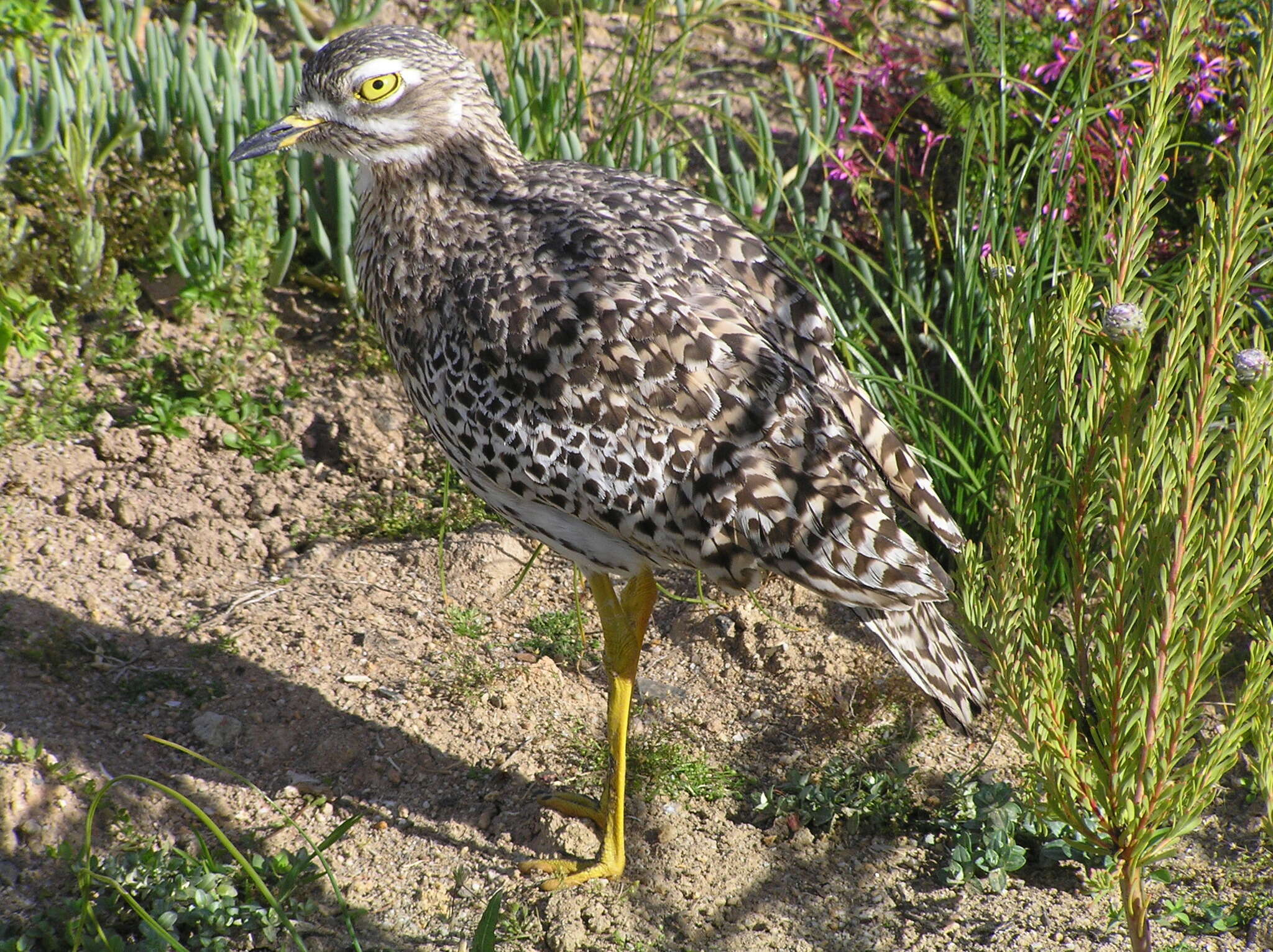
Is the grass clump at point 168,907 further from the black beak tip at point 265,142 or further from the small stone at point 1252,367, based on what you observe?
the small stone at point 1252,367

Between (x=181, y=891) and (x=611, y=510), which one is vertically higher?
(x=611, y=510)

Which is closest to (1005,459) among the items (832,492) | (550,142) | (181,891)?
(832,492)

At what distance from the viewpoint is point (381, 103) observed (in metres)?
3.34

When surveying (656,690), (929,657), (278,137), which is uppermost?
(278,137)

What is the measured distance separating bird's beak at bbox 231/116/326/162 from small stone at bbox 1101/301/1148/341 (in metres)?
2.34

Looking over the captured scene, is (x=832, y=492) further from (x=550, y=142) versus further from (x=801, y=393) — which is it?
(x=550, y=142)

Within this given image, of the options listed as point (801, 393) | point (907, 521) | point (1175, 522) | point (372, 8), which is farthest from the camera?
point (372, 8)

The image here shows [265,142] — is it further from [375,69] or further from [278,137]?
[375,69]

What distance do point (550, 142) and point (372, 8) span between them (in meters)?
1.59

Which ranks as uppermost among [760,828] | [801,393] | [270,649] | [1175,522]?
[1175,522]

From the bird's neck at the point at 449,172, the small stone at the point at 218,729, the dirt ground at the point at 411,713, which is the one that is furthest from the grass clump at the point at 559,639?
the bird's neck at the point at 449,172

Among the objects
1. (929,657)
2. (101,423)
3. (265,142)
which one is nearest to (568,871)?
(929,657)

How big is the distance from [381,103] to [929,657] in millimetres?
2176

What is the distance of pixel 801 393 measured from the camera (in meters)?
3.05
